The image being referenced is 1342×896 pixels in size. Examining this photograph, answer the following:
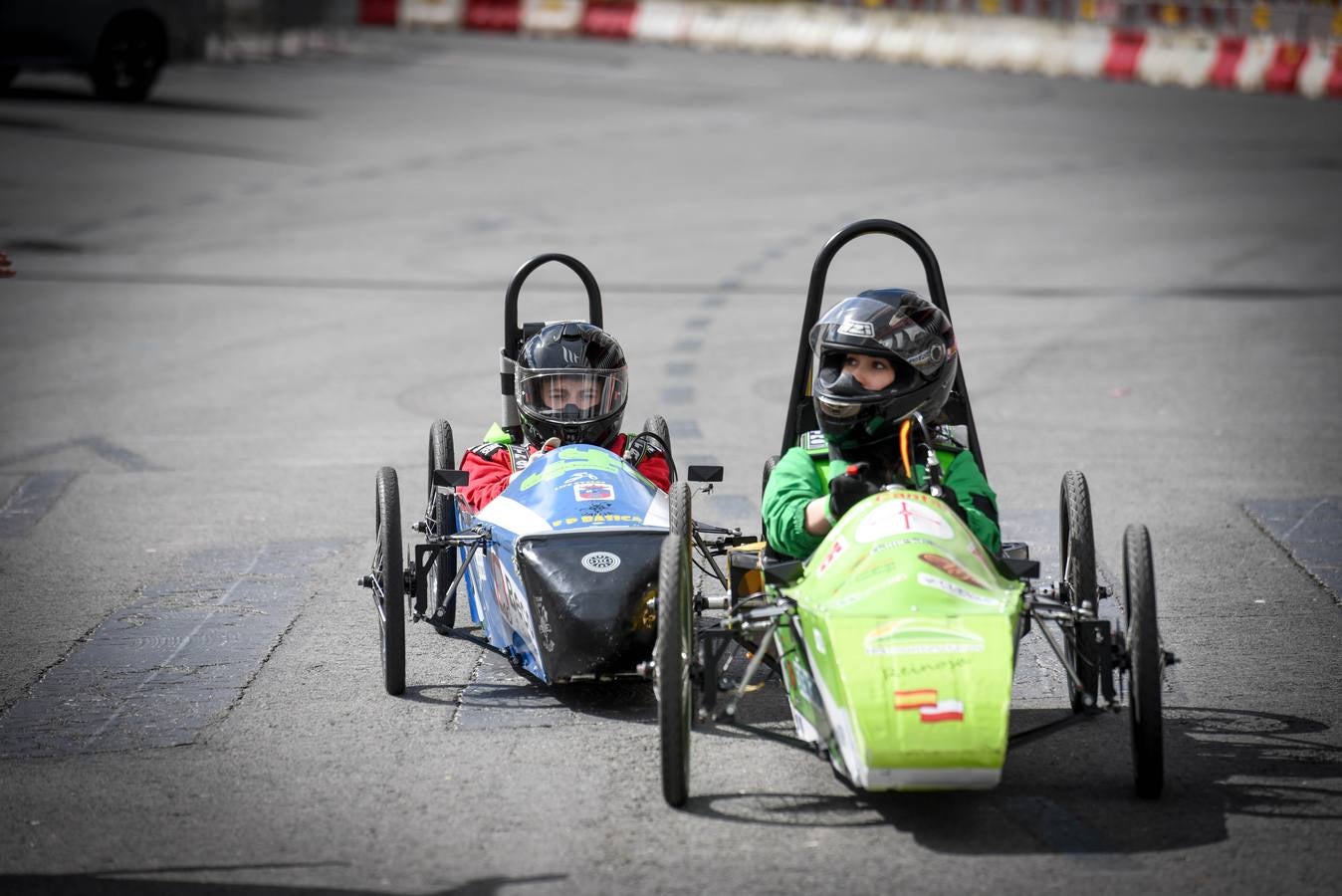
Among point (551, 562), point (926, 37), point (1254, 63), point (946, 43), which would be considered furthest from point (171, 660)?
point (926, 37)

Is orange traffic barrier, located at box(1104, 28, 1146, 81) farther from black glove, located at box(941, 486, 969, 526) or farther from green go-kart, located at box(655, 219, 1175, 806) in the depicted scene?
green go-kart, located at box(655, 219, 1175, 806)

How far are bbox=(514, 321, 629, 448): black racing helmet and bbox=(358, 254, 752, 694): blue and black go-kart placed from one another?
8.2 inches

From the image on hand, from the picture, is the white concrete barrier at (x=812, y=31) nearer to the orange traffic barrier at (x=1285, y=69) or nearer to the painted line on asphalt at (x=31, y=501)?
the orange traffic barrier at (x=1285, y=69)

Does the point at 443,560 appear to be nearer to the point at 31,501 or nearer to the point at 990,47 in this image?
the point at 31,501

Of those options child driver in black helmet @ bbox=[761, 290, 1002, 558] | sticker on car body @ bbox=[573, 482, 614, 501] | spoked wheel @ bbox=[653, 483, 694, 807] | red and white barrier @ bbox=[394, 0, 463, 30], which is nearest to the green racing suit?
child driver in black helmet @ bbox=[761, 290, 1002, 558]

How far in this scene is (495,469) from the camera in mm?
7637

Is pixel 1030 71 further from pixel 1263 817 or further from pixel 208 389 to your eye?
pixel 1263 817

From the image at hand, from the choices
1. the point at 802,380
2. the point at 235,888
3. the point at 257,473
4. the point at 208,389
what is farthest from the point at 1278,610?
the point at 208,389

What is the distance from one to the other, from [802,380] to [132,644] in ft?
9.67

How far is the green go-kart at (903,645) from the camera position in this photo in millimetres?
5109

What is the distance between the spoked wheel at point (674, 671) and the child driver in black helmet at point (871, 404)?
790 mm

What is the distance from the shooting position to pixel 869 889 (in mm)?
4941

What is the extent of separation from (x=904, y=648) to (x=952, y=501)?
1063 millimetres

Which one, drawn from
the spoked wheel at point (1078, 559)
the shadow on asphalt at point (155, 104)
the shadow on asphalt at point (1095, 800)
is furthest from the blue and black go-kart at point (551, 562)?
the shadow on asphalt at point (155, 104)
